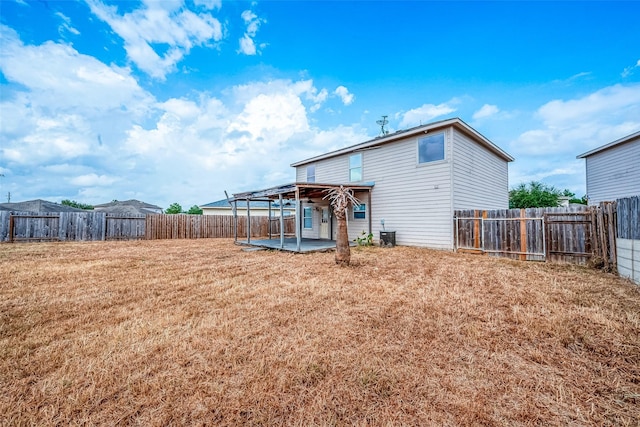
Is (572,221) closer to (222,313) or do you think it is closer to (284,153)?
(222,313)

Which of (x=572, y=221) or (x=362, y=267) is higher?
(x=572, y=221)

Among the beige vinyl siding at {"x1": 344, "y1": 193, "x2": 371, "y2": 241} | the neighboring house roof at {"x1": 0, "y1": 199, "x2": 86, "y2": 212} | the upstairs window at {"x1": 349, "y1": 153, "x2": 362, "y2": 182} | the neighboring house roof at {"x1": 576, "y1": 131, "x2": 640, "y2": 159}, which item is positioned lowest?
the beige vinyl siding at {"x1": 344, "y1": 193, "x2": 371, "y2": 241}

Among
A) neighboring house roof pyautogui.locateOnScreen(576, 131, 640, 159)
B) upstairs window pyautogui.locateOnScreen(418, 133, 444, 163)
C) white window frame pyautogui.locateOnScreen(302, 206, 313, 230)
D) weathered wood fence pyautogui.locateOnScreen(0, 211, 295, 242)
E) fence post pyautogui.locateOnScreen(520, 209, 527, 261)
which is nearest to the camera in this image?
fence post pyautogui.locateOnScreen(520, 209, 527, 261)

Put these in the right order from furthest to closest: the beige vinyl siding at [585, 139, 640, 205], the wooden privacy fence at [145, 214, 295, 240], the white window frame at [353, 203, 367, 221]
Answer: the wooden privacy fence at [145, 214, 295, 240], the white window frame at [353, 203, 367, 221], the beige vinyl siding at [585, 139, 640, 205]

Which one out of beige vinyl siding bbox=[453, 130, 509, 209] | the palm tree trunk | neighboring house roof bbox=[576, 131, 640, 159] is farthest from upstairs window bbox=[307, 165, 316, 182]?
neighboring house roof bbox=[576, 131, 640, 159]

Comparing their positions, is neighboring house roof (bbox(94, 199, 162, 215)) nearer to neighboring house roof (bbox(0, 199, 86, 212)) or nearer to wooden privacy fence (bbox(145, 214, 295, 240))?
neighboring house roof (bbox(0, 199, 86, 212))

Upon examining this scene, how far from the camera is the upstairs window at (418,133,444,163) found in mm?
10086

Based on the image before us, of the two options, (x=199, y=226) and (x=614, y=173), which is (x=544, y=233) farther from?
(x=199, y=226)

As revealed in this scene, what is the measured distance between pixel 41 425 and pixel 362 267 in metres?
6.13

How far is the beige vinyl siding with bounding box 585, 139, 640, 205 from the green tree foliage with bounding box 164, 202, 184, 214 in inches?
1944

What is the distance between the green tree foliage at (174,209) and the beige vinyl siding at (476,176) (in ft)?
145

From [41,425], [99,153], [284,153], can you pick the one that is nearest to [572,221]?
[41,425]

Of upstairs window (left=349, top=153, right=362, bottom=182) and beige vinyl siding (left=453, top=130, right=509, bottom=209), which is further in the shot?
upstairs window (left=349, top=153, right=362, bottom=182)

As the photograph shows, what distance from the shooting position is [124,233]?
15797mm
